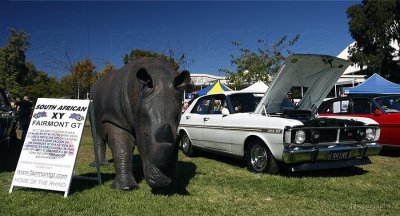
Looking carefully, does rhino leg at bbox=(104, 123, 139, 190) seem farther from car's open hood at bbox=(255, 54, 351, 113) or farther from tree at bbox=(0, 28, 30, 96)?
tree at bbox=(0, 28, 30, 96)

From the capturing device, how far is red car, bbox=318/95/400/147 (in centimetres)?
955

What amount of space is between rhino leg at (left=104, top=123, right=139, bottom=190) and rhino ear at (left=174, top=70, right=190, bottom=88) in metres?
1.31

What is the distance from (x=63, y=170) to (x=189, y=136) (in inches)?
185

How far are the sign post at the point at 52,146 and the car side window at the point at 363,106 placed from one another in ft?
24.5

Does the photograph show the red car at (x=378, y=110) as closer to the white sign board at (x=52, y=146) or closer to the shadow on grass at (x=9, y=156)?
the white sign board at (x=52, y=146)

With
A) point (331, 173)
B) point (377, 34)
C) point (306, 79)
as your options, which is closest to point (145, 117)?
point (306, 79)

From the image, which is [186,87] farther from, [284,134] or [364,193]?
[364,193]

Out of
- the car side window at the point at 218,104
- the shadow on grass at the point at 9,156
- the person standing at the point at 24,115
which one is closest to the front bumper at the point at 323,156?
the car side window at the point at 218,104

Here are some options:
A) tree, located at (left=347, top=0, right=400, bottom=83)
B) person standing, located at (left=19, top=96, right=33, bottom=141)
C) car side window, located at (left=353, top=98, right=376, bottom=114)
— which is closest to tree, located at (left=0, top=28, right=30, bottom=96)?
person standing, located at (left=19, top=96, right=33, bottom=141)

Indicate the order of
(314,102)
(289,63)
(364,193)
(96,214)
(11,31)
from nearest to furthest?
(96,214) < (364,193) < (289,63) < (314,102) < (11,31)

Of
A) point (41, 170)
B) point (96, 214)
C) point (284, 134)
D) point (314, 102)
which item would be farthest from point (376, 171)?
point (41, 170)

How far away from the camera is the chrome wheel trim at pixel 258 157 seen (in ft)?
24.1

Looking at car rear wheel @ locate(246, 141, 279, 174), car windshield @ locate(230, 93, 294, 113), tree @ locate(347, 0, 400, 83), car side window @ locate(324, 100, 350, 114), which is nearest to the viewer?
car rear wheel @ locate(246, 141, 279, 174)

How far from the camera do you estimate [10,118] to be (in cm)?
869
